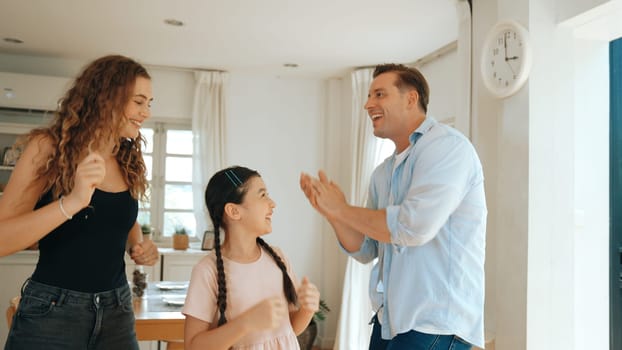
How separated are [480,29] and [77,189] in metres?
2.97

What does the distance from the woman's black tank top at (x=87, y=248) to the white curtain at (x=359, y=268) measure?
3.97 m

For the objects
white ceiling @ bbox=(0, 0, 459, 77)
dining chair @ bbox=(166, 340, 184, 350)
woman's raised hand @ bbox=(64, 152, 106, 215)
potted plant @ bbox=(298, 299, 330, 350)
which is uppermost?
white ceiling @ bbox=(0, 0, 459, 77)

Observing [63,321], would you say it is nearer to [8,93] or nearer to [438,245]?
[438,245]

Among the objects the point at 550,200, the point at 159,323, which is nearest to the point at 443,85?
the point at 550,200

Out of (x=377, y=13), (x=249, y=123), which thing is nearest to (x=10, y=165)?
(x=249, y=123)

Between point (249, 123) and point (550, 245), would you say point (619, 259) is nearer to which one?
point (550, 245)


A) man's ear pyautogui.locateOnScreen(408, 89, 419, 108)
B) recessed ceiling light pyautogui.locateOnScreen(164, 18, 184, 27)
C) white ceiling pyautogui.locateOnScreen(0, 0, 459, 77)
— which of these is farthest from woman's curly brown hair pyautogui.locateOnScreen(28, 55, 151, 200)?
recessed ceiling light pyautogui.locateOnScreen(164, 18, 184, 27)

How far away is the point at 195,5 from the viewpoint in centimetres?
398

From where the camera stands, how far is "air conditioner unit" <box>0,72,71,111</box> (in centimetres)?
540

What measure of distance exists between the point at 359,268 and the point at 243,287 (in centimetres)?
403

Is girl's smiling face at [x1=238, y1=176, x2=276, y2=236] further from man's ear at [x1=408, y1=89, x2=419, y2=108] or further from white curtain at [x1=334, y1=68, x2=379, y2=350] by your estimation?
white curtain at [x1=334, y1=68, x2=379, y2=350]

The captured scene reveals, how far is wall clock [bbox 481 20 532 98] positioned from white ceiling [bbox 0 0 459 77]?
733 mm

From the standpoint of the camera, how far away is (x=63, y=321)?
1.52m

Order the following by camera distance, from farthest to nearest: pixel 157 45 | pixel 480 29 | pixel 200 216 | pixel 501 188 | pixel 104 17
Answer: pixel 200 216
pixel 157 45
pixel 104 17
pixel 480 29
pixel 501 188
